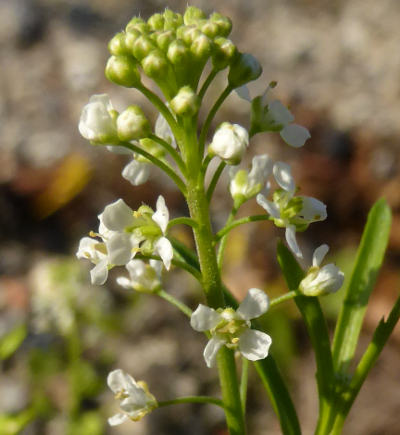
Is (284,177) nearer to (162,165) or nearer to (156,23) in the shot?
(162,165)

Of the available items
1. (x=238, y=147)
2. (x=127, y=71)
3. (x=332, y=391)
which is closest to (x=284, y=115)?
(x=238, y=147)

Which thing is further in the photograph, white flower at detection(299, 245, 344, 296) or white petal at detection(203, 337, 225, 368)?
white flower at detection(299, 245, 344, 296)

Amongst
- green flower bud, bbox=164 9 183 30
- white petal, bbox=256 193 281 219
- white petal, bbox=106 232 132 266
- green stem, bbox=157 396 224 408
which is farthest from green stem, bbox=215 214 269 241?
green flower bud, bbox=164 9 183 30

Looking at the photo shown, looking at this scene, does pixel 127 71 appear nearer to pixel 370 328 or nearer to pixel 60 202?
pixel 370 328

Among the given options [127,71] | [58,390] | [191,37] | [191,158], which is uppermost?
[191,37]

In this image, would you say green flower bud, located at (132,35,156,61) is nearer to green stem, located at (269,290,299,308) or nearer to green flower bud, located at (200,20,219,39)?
green flower bud, located at (200,20,219,39)

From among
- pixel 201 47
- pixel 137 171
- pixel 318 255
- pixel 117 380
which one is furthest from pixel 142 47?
pixel 117 380

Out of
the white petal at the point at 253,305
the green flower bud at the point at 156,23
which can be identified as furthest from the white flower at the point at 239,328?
the green flower bud at the point at 156,23
